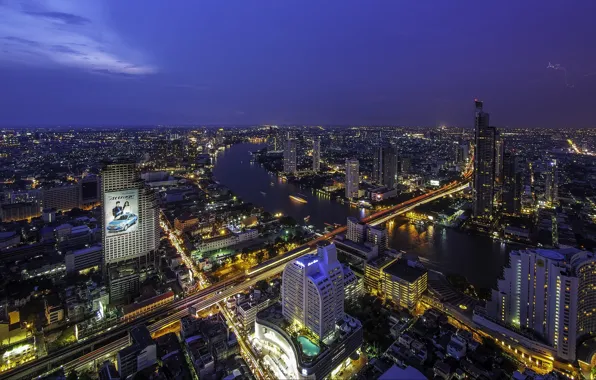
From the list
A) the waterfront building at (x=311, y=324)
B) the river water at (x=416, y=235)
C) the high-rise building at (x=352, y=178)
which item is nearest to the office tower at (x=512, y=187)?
the river water at (x=416, y=235)

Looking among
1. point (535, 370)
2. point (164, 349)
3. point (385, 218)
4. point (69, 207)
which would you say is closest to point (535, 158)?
point (385, 218)

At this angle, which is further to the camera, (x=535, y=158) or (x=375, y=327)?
(x=535, y=158)

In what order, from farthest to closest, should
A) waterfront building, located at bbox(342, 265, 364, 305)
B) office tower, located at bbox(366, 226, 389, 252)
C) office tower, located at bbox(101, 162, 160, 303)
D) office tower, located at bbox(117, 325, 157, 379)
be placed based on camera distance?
office tower, located at bbox(366, 226, 389, 252), office tower, located at bbox(101, 162, 160, 303), waterfront building, located at bbox(342, 265, 364, 305), office tower, located at bbox(117, 325, 157, 379)

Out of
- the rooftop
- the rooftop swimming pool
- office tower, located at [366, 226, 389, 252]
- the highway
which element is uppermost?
office tower, located at [366, 226, 389, 252]

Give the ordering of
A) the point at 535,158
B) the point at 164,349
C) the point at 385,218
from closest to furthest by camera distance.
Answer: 1. the point at 164,349
2. the point at 385,218
3. the point at 535,158

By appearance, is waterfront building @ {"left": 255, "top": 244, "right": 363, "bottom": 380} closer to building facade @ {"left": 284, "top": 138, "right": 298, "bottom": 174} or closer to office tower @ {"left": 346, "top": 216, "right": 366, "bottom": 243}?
office tower @ {"left": 346, "top": 216, "right": 366, "bottom": 243}

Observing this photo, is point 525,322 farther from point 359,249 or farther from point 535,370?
point 359,249

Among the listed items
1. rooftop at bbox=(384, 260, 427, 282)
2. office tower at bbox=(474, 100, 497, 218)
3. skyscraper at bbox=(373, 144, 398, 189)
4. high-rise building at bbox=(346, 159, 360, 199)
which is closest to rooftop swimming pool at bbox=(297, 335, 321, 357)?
rooftop at bbox=(384, 260, 427, 282)

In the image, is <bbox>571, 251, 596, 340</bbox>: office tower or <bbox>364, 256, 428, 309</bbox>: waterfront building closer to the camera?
<bbox>571, 251, 596, 340</bbox>: office tower
